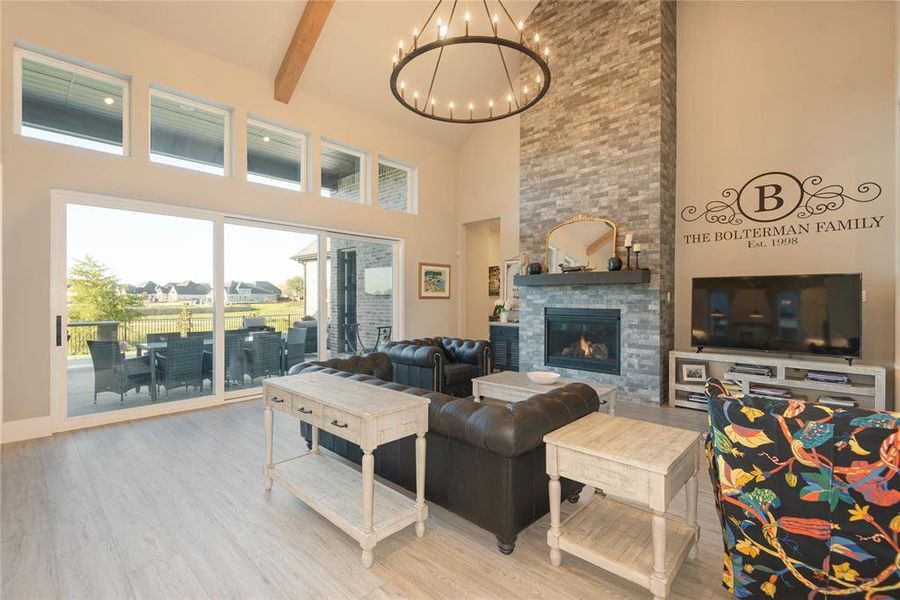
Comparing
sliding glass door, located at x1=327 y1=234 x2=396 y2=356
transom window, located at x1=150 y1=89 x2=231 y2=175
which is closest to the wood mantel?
sliding glass door, located at x1=327 y1=234 x2=396 y2=356

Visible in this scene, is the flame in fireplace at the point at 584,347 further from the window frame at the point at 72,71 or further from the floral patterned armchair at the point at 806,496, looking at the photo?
the window frame at the point at 72,71

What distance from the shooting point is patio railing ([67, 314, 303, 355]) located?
13.7 feet

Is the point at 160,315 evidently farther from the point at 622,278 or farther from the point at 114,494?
the point at 622,278

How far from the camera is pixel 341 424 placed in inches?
87.0

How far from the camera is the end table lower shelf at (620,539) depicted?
1818 millimetres


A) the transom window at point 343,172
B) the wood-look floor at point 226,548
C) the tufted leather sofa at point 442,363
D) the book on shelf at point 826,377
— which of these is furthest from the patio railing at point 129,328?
the book on shelf at point 826,377

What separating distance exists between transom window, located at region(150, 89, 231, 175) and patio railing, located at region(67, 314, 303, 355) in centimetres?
186

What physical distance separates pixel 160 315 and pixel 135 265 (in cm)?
61

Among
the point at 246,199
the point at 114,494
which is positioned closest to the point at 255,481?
the point at 114,494

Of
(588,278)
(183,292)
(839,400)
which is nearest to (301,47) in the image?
(183,292)

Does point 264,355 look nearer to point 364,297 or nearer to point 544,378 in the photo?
point 364,297

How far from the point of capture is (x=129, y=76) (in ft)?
14.7

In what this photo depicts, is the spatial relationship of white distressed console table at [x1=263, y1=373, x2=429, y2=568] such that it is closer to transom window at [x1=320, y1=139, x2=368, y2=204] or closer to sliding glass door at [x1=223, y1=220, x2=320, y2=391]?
sliding glass door at [x1=223, y1=220, x2=320, y2=391]

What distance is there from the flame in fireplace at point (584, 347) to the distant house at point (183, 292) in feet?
16.6
